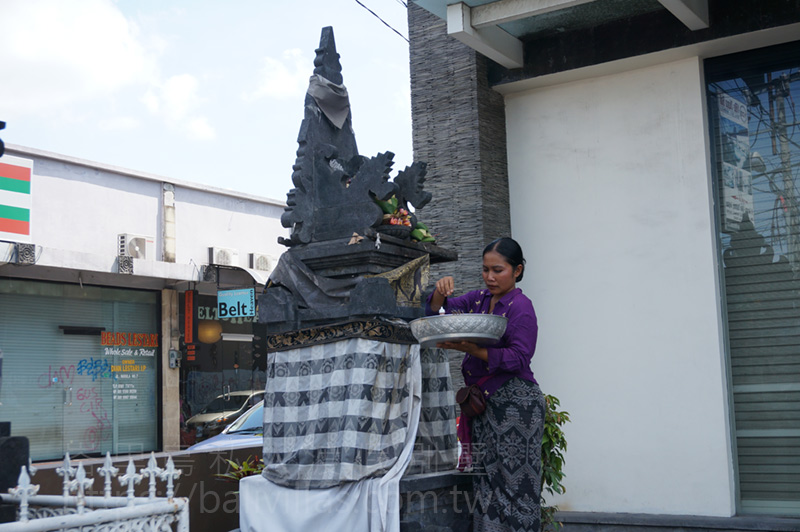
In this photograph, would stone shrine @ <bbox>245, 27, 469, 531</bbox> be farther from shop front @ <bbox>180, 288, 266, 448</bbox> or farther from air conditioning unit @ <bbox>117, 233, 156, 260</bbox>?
shop front @ <bbox>180, 288, 266, 448</bbox>

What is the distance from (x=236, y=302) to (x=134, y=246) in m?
2.72

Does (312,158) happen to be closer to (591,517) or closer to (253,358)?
(591,517)

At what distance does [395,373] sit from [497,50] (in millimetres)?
4394

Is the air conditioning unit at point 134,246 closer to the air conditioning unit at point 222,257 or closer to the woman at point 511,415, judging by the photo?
the air conditioning unit at point 222,257

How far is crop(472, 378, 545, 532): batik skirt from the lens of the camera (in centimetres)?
496

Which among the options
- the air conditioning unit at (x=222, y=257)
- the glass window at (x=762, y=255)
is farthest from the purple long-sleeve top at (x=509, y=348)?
the air conditioning unit at (x=222, y=257)

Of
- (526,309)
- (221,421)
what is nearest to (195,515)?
(526,309)

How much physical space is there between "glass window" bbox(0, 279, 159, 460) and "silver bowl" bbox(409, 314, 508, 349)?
1459cm

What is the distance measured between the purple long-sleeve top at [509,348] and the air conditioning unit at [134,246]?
14615 mm

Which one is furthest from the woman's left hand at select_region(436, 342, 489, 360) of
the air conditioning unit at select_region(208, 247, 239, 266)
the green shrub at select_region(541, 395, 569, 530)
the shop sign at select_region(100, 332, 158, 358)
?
the air conditioning unit at select_region(208, 247, 239, 266)

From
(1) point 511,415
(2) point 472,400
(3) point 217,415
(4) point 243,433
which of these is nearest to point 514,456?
(1) point 511,415

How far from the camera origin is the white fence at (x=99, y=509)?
3803mm

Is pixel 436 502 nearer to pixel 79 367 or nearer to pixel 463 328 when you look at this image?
pixel 463 328

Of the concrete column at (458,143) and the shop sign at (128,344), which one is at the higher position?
the concrete column at (458,143)
